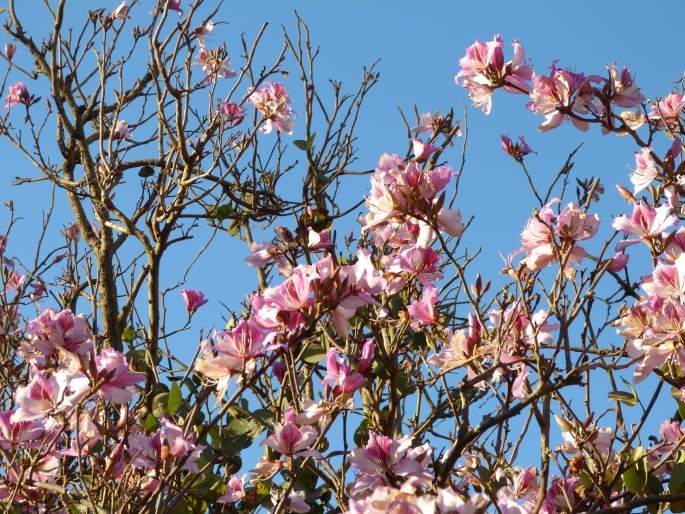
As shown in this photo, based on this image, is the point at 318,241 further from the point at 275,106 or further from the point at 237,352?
the point at 275,106

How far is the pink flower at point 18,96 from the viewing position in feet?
16.2

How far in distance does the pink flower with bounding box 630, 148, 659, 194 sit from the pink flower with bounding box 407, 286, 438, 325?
659mm

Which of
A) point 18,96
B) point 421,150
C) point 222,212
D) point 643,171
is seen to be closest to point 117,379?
point 421,150

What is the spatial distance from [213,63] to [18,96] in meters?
1.23

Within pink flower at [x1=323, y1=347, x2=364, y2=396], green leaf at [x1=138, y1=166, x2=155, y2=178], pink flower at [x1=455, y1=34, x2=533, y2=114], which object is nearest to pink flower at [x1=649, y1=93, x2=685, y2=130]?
pink flower at [x1=455, y1=34, x2=533, y2=114]

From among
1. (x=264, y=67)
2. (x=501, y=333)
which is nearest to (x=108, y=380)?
(x=501, y=333)

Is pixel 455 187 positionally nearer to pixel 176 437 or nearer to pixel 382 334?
pixel 382 334

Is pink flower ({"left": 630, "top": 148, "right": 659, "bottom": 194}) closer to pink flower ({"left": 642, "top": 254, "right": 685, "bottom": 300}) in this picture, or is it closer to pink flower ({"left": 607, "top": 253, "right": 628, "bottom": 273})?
pink flower ({"left": 607, "top": 253, "right": 628, "bottom": 273})

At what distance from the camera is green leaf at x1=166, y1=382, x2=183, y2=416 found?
2295 millimetres

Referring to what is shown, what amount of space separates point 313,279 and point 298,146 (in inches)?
76.1

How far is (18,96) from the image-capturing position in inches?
195

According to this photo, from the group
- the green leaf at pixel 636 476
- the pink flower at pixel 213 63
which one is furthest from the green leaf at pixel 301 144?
the green leaf at pixel 636 476

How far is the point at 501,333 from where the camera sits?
2062 millimetres

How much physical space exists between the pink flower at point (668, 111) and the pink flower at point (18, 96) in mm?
3486
